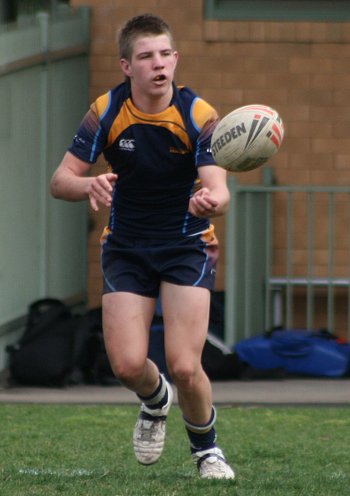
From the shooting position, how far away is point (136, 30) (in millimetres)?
6559

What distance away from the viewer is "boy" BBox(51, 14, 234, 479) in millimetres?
6480

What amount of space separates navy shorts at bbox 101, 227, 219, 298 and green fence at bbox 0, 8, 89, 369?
433 cm

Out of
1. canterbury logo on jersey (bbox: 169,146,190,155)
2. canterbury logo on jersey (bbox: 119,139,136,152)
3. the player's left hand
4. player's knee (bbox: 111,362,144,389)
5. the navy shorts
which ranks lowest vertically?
player's knee (bbox: 111,362,144,389)

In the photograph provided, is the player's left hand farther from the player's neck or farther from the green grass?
the green grass

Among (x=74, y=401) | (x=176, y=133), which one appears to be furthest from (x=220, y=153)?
(x=74, y=401)

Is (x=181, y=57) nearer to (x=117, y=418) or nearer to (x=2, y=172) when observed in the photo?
(x=2, y=172)

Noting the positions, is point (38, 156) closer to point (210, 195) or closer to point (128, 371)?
point (128, 371)

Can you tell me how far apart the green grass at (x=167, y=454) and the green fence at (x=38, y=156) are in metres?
1.81

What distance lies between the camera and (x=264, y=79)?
12461mm

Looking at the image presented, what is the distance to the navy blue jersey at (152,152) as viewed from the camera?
21.5 ft

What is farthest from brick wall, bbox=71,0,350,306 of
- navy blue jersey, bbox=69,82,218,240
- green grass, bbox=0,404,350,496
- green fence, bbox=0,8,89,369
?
navy blue jersey, bbox=69,82,218,240

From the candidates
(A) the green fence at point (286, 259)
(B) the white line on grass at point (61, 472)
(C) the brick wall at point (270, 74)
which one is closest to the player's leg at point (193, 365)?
(B) the white line on grass at point (61, 472)

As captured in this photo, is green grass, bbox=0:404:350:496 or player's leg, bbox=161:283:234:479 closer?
green grass, bbox=0:404:350:496

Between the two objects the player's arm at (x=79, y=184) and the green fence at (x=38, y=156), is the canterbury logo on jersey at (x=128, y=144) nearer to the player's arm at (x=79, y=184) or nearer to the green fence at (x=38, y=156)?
the player's arm at (x=79, y=184)
